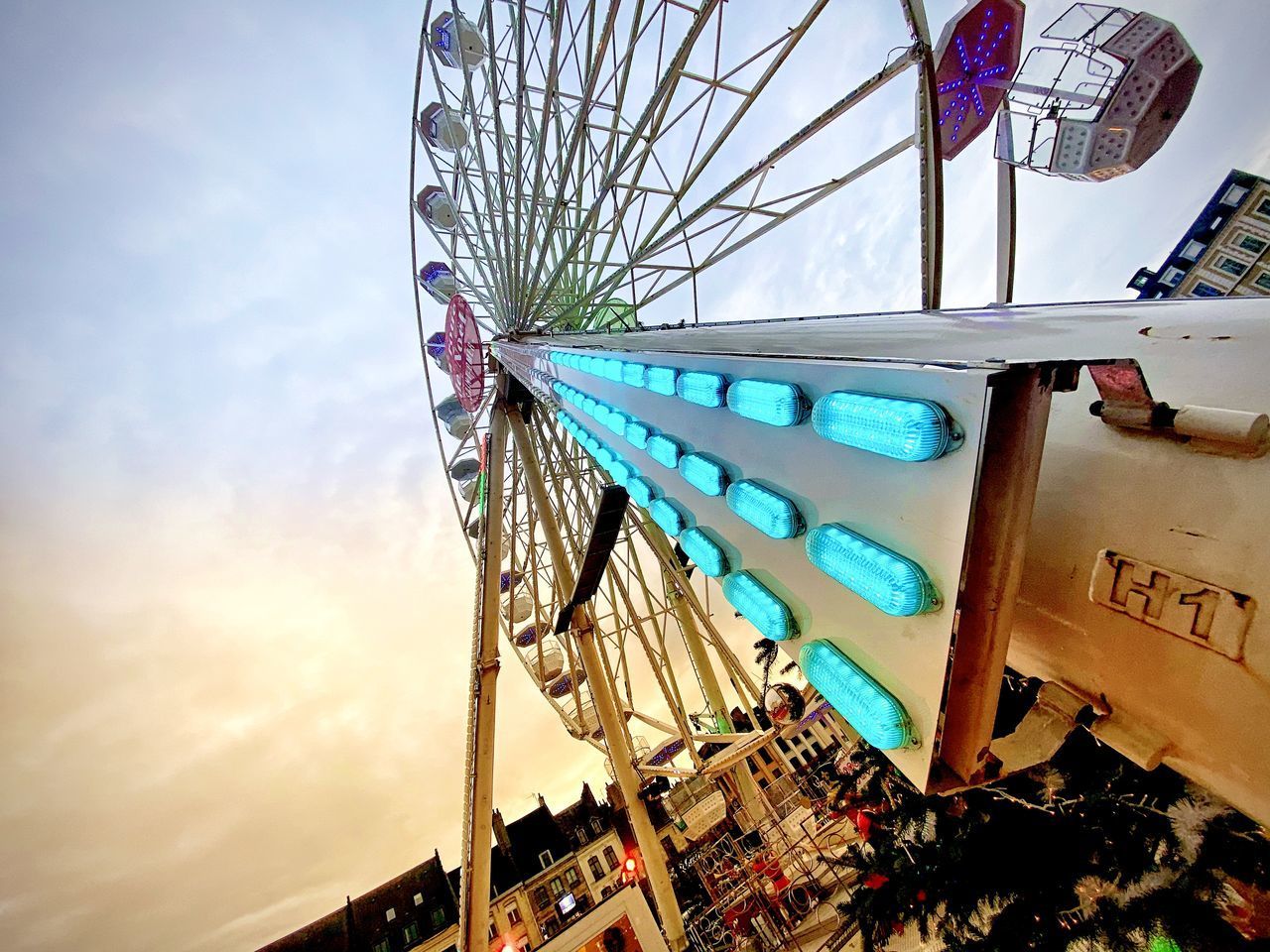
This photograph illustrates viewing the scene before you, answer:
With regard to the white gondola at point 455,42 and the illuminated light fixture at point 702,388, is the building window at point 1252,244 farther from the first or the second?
the illuminated light fixture at point 702,388

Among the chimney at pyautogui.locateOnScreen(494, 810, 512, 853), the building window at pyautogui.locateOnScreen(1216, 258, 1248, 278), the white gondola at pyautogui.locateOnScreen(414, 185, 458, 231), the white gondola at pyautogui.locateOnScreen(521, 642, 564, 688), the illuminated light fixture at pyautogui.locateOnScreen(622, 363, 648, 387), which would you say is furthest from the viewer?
the chimney at pyautogui.locateOnScreen(494, 810, 512, 853)

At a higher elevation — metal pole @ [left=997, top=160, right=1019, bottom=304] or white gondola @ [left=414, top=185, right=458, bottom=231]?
white gondola @ [left=414, top=185, right=458, bottom=231]

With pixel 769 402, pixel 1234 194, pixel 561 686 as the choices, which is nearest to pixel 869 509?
pixel 769 402

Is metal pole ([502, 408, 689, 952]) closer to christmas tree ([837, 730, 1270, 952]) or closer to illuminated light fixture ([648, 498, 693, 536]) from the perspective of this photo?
christmas tree ([837, 730, 1270, 952])

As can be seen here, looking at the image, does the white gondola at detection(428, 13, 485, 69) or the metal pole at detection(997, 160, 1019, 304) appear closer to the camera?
the metal pole at detection(997, 160, 1019, 304)

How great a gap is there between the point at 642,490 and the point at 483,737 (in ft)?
16.9

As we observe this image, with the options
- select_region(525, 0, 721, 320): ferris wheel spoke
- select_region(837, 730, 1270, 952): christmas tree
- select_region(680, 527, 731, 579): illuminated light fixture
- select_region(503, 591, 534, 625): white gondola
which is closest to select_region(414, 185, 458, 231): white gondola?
select_region(525, 0, 721, 320): ferris wheel spoke

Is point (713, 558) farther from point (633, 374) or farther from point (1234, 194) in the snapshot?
point (1234, 194)

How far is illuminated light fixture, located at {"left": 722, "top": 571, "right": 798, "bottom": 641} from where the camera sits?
2.39 metres

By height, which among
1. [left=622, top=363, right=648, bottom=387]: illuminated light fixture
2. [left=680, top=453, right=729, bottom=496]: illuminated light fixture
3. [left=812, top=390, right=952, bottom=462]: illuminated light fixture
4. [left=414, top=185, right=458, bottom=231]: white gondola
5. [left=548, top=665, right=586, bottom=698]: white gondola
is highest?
[left=414, top=185, right=458, bottom=231]: white gondola

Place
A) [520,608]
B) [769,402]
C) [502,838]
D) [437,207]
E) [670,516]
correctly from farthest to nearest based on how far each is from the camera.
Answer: [502,838] → [520,608] → [437,207] → [670,516] → [769,402]

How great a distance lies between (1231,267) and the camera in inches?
1098

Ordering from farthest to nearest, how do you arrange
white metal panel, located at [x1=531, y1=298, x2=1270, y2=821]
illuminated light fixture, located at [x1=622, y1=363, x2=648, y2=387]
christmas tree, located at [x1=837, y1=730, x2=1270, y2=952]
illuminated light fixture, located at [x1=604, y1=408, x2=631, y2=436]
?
christmas tree, located at [x1=837, y1=730, x2=1270, y2=952], illuminated light fixture, located at [x1=604, y1=408, x2=631, y2=436], illuminated light fixture, located at [x1=622, y1=363, x2=648, y2=387], white metal panel, located at [x1=531, y1=298, x2=1270, y2=821]

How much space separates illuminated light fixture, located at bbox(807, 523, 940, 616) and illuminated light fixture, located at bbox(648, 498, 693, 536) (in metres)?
1.55
